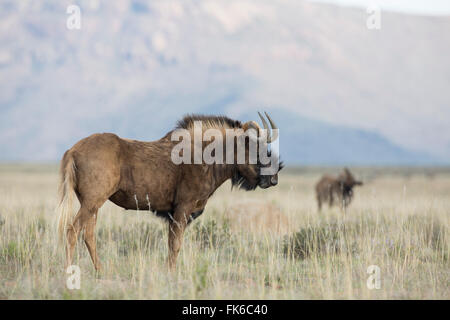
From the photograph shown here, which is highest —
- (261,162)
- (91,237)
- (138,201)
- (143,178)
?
(261,162)

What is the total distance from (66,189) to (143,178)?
106cm

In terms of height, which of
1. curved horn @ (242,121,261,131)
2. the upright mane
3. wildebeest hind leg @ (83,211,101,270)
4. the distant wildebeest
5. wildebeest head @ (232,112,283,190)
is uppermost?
the distant wildebeest

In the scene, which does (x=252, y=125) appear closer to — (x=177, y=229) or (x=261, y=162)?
(x=261, y=162)

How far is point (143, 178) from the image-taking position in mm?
6949

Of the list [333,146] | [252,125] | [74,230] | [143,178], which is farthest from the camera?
[333,146]

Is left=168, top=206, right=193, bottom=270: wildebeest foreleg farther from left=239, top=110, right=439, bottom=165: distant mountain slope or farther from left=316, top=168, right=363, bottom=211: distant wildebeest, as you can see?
left=239, top=110, right=439, bottom=165: distant mountain slope

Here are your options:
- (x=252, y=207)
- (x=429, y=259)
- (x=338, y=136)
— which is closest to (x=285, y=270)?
(x=429, y=259)

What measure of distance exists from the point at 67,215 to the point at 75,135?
178387 mm

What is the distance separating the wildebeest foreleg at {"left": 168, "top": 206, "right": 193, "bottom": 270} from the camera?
6.92 metres

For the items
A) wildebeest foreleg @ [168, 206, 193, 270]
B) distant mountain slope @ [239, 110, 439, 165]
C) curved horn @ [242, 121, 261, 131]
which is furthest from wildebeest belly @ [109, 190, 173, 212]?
distant mountain slope @ [239, 110, 439, 165]

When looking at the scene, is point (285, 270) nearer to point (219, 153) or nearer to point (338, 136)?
point (219, 153)

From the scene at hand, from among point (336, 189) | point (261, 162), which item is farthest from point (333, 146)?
point (261, 162)

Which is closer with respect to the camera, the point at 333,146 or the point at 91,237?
the point at 91,237

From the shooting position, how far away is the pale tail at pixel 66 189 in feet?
21.5
